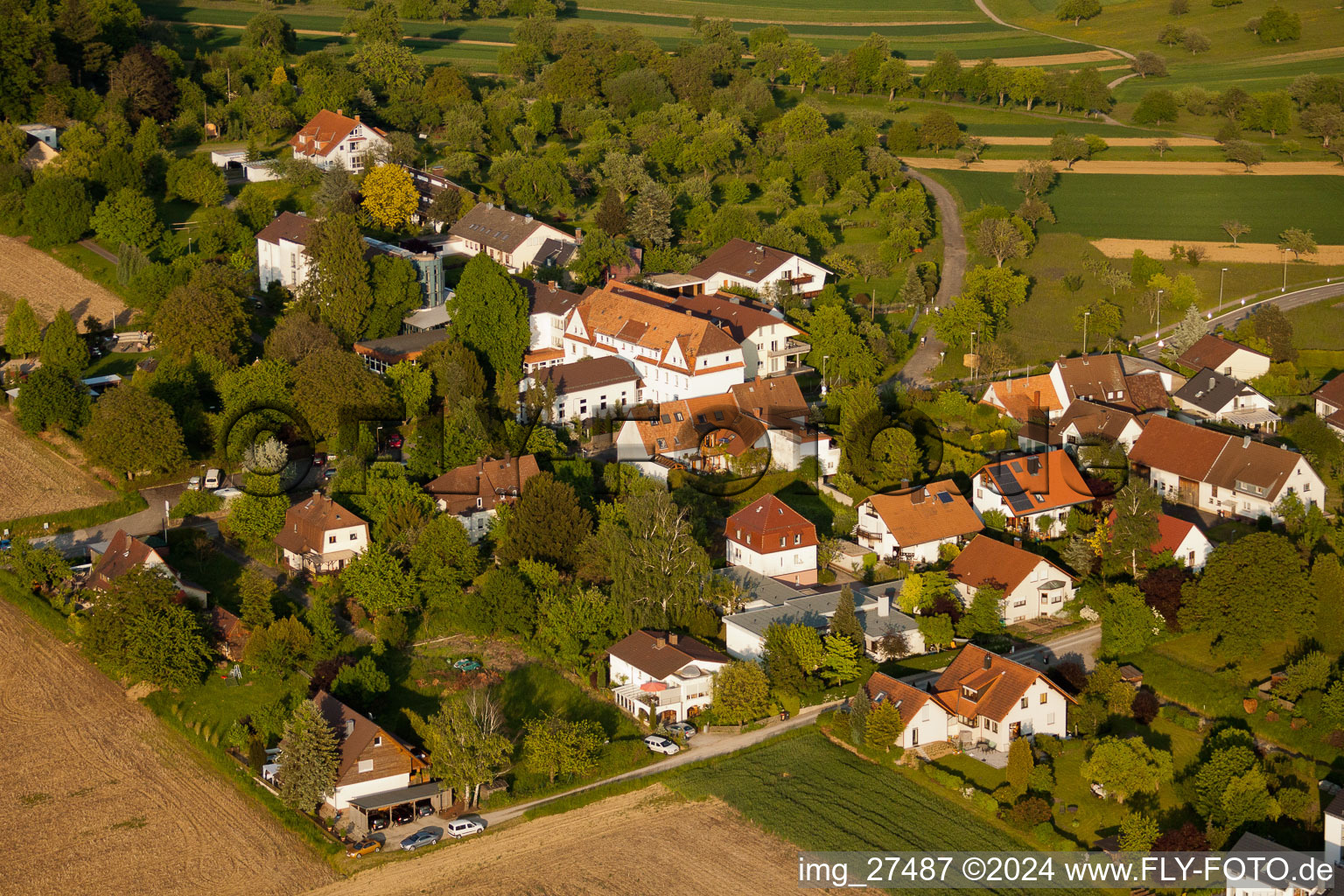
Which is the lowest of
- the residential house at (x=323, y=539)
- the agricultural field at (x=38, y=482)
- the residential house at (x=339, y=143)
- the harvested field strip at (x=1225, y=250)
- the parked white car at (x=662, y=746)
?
the parked white car at (x=662, y=746)

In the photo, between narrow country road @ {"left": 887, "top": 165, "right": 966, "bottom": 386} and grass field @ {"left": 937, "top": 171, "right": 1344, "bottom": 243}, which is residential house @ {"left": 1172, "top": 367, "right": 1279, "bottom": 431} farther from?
grass field @ {"left": 937, "top": 171, "right": 1344, "bottom": 243}

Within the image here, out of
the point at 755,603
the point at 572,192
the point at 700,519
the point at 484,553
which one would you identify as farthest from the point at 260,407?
the point at 572,192

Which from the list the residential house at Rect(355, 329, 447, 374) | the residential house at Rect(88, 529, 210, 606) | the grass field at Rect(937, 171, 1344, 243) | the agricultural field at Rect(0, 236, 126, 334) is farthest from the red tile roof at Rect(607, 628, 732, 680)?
the grass field at Rect(937, 171, 1344, 243)

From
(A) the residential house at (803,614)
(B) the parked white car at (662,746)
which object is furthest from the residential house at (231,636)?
(A) the residential house at (803,614)

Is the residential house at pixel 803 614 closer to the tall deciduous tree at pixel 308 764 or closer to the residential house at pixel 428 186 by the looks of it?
the tall deciduous tree at pixel 308 764

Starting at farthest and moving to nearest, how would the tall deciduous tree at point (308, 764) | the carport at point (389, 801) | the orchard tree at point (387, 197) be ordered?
the orchard tree at point (387, 197) → the tall deciduous tree at point (308, 764) → the carport at point (389, 801)

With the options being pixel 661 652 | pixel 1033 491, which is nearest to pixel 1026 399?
pixel 1033 491

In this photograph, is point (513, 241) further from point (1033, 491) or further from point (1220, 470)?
point (1220, 470)

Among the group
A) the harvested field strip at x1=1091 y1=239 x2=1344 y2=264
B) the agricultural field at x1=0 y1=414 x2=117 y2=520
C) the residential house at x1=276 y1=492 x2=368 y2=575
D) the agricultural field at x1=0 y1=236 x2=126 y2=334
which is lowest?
the agricultural field at x1=0 y1=414 x2=117 y2=520

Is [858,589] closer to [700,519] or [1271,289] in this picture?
[700,519]
